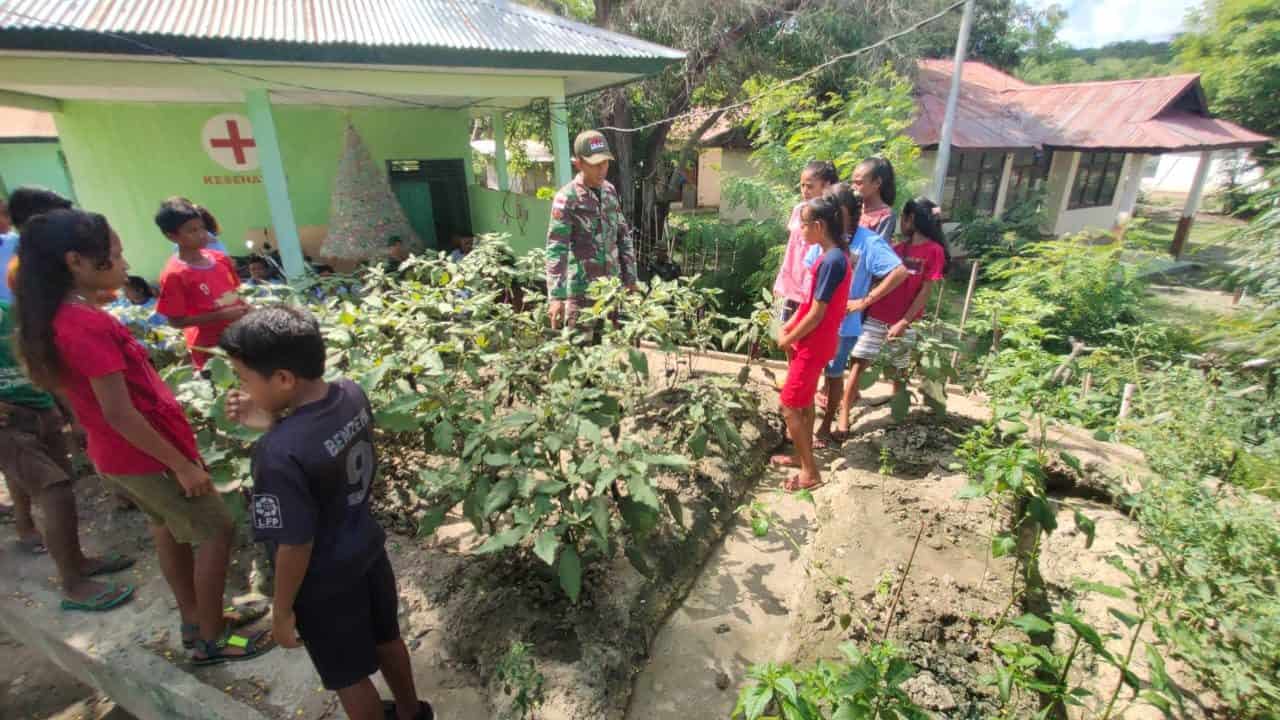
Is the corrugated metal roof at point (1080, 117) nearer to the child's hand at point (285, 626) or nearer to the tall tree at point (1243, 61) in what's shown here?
the tall tree at point (1243, 61)

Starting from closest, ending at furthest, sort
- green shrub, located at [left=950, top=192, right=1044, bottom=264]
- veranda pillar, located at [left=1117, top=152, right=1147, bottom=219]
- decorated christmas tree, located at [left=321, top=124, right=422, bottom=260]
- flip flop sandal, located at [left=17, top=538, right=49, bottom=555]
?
flip flop sandal, located at [left=17, top=538, right=49, bottom=555] → decorated christmas tree, located at [left=321, top=124, right=422, bottom=260] → green shrub, located at [left=950, top=192, right=1044, bottom=264] → veranda pillar, located at [left=1117, top=152, right=1147, bottom=219]

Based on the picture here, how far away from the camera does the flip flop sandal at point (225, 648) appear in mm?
2170

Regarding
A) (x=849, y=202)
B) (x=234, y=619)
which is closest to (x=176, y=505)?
(x=234, y=619)

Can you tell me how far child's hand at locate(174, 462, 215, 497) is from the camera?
1939mm

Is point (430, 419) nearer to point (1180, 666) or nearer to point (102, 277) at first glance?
point (102, 277)

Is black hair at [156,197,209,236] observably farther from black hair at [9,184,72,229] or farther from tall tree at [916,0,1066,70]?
tall tree at [916,0,1066,70]

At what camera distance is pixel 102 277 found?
1.89 metres

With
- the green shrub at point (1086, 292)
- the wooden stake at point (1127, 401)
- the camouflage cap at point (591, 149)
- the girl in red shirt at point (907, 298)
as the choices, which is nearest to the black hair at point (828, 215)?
the girl in red shirt at point (907, 298)

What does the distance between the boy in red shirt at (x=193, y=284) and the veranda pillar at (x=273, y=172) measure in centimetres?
263

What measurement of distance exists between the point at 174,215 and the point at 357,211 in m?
4.10

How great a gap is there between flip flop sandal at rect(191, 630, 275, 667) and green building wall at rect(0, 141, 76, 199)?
456 inches


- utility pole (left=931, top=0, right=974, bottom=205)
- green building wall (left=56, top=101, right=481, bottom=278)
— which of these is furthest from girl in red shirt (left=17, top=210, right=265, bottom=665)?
utility pole (left=931, top=0, right=974, bottom=205)

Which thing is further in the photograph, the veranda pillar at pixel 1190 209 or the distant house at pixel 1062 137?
the veranda pillar at pixel 1190 209

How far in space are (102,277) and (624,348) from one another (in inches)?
74.6
